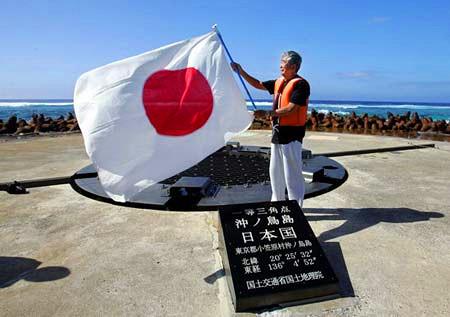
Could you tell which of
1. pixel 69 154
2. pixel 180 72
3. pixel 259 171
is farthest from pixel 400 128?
pixel 180 72

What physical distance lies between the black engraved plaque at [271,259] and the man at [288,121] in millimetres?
792

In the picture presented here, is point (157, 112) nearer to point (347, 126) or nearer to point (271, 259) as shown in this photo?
point (271, 259)

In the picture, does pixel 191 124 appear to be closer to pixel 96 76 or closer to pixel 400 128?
pixel 96 76

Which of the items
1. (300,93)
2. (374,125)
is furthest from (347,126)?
(300,93)

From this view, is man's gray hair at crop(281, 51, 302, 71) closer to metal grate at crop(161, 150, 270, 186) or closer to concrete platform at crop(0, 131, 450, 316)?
concrete platform at crop(0, 131, 450, 316)

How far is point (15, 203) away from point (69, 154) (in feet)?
12.0

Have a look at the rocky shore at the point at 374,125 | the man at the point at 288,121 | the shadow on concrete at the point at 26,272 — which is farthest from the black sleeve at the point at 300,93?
the rocky shore at the point at 374,125

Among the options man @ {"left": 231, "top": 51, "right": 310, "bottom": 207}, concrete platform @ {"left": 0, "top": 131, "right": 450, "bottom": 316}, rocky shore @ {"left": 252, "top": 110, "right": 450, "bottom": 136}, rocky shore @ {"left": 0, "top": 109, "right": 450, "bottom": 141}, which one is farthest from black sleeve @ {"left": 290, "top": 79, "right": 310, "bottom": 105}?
rocky shore @ {"left": 252, "top": 110, "right": 450, "bottom": 136}

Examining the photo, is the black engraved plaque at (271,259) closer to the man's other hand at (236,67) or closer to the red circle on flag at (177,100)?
the red circle on flag at (177,100)

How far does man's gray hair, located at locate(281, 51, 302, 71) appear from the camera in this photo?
11.1ft

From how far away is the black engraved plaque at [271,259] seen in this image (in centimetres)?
231

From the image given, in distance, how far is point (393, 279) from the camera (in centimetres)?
264

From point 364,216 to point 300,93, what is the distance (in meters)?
1.67

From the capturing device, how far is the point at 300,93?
329cm
